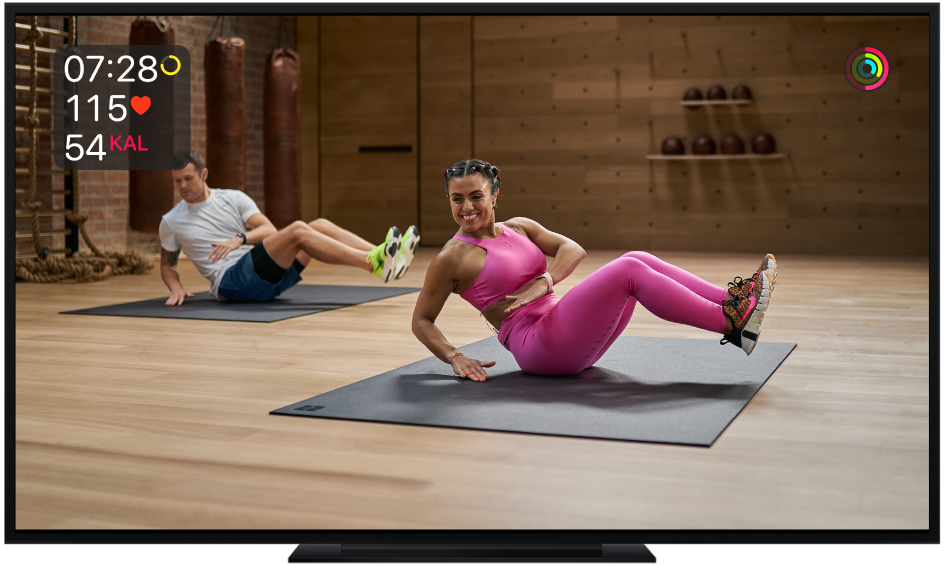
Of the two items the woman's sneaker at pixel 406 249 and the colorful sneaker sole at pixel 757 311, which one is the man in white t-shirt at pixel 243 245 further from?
the colorful sneaker sole at pixel 757 311

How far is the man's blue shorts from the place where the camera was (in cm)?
443

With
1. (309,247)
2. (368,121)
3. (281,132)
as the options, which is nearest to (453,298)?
(309,247)

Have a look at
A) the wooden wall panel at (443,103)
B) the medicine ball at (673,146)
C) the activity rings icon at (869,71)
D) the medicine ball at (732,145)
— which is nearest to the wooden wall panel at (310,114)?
the wooden wall panel at (443,103)

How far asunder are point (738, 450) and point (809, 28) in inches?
270

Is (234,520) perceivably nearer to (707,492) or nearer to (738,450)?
(707,492)

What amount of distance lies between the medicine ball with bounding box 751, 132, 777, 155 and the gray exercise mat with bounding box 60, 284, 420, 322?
4076mm

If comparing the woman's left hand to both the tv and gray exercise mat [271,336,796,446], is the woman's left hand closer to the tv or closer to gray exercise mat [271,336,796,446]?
gray exercise mat [271,336,796,446]

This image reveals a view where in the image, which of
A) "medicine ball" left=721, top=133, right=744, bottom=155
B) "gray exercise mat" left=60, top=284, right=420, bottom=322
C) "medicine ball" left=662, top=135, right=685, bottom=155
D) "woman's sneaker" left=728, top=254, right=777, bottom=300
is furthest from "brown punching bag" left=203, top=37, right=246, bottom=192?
"woman's sneaker" left=728, top=254, right=777, bottom=300

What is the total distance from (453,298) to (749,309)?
2.74m

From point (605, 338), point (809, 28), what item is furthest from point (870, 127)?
point (605, 338)

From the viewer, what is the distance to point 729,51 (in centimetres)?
802

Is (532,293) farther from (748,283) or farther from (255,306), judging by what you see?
(255,306)

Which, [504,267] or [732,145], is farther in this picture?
[732,145]

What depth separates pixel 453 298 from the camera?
4902 mm
